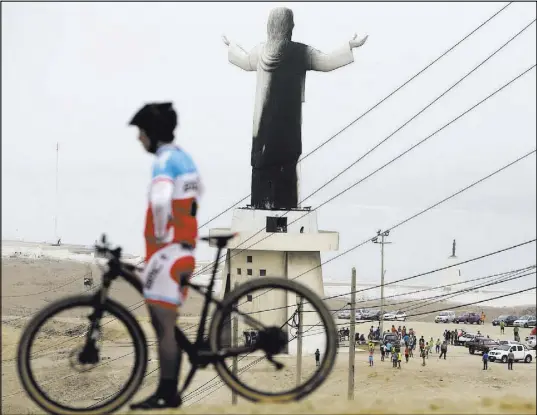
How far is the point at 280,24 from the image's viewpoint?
3600 centimetres

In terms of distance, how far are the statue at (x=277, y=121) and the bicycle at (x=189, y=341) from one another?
1141 inches

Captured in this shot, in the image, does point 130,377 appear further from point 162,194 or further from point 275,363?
point 162,194

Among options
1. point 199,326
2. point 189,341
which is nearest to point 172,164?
point 199,326

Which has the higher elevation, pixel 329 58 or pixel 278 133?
pixel 329 58

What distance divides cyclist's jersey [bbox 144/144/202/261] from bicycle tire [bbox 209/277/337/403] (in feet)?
2.03

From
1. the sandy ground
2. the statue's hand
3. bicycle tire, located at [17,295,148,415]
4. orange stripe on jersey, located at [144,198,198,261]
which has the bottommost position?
the sandy ground

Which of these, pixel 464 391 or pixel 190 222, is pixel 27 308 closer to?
pixel 464 391

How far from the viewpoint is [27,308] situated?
50906 mm

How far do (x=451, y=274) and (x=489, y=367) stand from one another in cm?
7201

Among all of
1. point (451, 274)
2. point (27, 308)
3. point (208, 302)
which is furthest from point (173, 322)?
point (451, 274)

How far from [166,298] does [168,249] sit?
0.42 m

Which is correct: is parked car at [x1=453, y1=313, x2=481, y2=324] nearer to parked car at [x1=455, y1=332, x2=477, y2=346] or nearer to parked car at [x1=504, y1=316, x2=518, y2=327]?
parked car at [x1=504, y1=316, x2=518, y2=327]

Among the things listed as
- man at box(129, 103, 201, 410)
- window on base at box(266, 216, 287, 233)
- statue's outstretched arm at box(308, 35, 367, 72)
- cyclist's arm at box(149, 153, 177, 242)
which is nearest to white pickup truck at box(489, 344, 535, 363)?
window on base at box(266, 216, 287, 233)

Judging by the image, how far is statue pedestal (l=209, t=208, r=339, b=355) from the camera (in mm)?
35438
